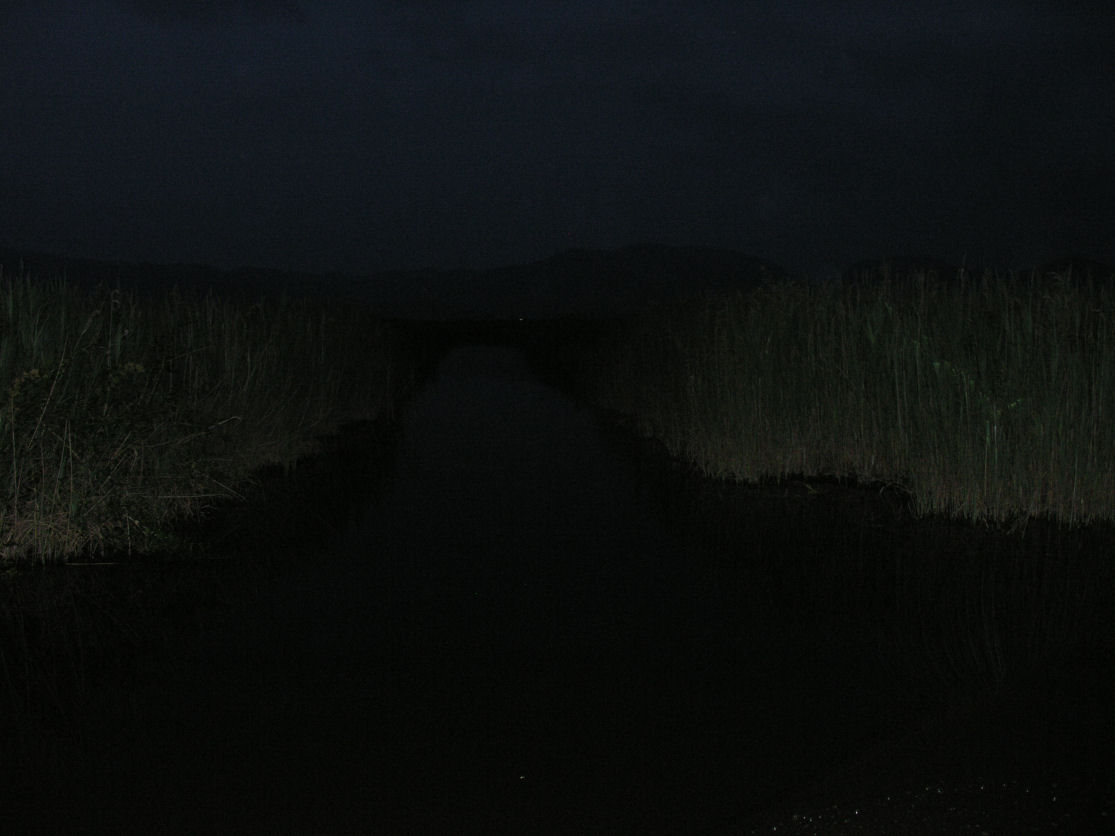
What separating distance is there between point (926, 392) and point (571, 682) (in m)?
4.57

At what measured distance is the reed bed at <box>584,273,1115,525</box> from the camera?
682cm

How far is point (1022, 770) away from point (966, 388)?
4565 mm

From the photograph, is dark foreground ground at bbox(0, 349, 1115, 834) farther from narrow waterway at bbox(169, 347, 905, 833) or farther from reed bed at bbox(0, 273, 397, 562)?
reed bed at bbox(0, 273, 397, 562)

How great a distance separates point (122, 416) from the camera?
6488mm

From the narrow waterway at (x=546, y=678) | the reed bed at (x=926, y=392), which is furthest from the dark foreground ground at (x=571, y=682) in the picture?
the reed bed at (x=926, y=392)

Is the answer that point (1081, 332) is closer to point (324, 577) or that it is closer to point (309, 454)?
point (324, 577)

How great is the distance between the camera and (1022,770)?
120 inches

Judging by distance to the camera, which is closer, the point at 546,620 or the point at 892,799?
the point at 892,799

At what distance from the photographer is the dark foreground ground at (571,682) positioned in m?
3.00

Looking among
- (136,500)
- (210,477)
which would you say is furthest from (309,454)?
(136,500)

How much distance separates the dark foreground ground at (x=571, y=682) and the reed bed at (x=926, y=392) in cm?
45

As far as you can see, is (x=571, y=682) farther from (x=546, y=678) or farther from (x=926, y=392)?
(x=926, y=392)

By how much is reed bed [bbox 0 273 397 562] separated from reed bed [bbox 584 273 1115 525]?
433cm

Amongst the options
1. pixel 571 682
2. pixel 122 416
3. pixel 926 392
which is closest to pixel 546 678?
pixel 571 682
